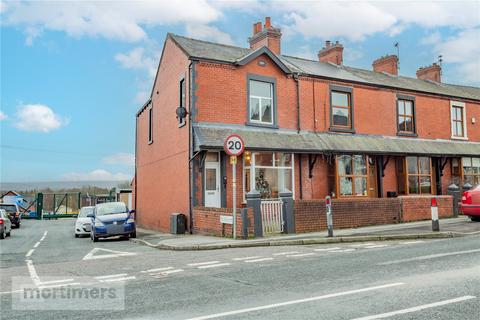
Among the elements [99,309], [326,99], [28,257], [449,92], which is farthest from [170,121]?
[449,92]

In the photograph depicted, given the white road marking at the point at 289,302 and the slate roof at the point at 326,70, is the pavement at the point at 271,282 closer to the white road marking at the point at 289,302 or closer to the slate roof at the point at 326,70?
the white road marking at the point at 289,302

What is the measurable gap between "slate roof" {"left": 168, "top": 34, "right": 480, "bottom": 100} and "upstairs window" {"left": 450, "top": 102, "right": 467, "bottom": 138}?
60cm

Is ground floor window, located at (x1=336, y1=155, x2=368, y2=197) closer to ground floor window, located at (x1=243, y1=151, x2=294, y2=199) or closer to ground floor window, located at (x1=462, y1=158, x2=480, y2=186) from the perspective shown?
ground floor window, located at (x1=243, y1=151, x2=294, y2=199)

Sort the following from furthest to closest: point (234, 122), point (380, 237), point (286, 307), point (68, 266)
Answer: point (234, 122) < point (380, 237) < point (68, 266) < point (286, 307)

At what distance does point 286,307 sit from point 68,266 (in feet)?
21.7

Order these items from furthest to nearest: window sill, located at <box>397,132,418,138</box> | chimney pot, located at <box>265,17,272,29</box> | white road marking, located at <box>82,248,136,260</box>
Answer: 1. window sill, located at <box>397,132,418,138</box>
2. chimney pot, located at <box>265,17,272,29</box>
3. white road marking, located at <box>82,248,136,260</box>

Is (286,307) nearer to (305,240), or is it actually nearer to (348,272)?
(348,272)

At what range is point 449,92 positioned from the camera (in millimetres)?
25406

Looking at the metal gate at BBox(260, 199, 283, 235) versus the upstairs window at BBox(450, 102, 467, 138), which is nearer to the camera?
the metal gate at BBox(260, 199, 283, 235)

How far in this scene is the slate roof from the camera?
61.4 feet

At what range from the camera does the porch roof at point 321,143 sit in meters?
16.8

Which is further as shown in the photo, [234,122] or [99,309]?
[234,122]

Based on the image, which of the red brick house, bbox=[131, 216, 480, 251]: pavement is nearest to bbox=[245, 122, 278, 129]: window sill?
the red brick house

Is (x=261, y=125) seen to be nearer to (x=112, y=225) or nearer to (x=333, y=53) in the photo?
(x=112, y=225)
